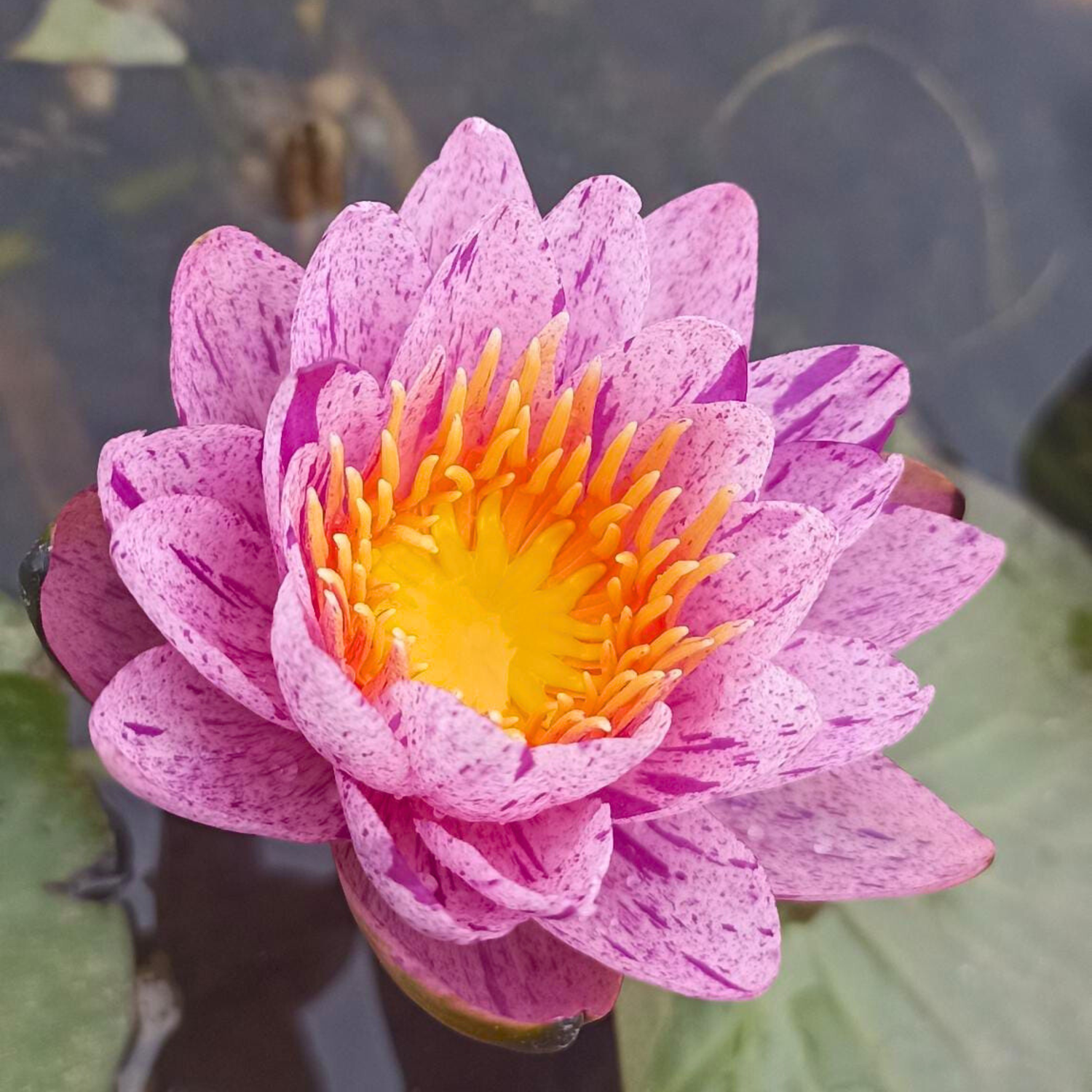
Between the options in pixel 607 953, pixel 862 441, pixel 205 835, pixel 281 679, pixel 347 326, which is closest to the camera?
pixel 281 679

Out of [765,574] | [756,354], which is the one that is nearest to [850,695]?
[765,574]

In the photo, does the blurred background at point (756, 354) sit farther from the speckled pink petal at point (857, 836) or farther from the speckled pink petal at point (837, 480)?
the speckled pink petal at point (837, 480)

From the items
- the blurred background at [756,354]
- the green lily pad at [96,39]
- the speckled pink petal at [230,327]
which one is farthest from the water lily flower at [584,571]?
the green lily pad at [96,39]

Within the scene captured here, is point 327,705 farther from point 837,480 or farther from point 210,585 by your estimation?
point 837,480

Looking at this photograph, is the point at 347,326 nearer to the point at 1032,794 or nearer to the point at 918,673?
the point at 918,673

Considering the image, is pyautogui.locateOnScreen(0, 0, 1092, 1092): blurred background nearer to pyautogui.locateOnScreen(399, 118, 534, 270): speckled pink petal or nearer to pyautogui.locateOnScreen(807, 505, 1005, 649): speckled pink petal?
pyautogui.locateOnScreen(807, 505, 1005, 649): speckled pink petal

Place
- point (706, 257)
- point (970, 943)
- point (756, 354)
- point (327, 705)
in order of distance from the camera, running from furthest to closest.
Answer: point (756, 354)
point (970, 943)
point (706, 257)
point (327, 705)

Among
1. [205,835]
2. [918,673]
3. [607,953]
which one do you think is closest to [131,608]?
[205,835]
